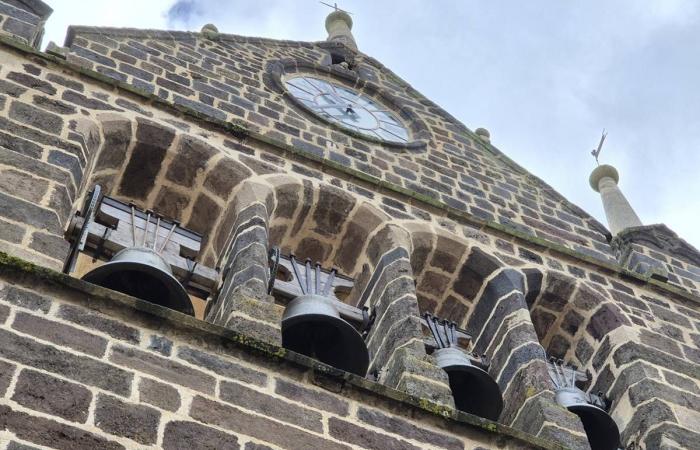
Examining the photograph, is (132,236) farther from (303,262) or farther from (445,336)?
(445,336)

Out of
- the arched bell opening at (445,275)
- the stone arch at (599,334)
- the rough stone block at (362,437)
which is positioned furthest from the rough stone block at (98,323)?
the stone arch at (599,334)

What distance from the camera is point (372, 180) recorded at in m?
9.99

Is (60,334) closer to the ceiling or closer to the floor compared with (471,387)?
closer to the floor

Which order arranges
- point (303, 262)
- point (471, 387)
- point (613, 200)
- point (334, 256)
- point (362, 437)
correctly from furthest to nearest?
point (613, 200)
point (334, 256)
point (303, 262)
point (471, 387)
point (362, 437)

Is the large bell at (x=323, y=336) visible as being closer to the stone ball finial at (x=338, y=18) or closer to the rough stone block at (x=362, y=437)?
the rough stone block at (x=362, y=437)

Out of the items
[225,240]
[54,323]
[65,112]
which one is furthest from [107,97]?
[54,323]

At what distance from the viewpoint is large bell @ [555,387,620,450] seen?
812 cm

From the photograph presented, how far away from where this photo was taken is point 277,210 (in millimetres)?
9414

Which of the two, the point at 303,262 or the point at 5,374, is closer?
the point at 5,374

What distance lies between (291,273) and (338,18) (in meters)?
7.92

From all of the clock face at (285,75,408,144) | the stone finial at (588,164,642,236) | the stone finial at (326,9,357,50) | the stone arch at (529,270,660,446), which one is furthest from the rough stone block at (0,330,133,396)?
the stone finial at (326,9,357,50)

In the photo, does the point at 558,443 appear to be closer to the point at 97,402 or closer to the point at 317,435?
the point at 317,435

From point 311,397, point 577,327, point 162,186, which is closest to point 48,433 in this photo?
point 311,397

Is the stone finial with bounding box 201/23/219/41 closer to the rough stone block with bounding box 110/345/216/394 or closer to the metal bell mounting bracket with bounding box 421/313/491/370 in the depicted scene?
the metal bell mounting bracket with bounding box 421/313/491/370
